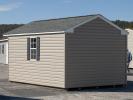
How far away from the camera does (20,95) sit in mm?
18766

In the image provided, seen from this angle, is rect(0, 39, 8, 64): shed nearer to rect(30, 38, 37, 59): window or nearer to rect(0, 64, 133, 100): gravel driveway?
rect(30, 38, 37, 59): window

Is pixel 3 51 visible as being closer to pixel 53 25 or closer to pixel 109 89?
pixel 53 25

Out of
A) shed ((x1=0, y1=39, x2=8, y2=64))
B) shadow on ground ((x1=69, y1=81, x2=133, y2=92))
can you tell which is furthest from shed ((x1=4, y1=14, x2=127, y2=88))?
shed ((x1=0, y1=39, x2=8, y2=64))

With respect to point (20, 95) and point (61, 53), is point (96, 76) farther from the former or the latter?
point (20, 95)

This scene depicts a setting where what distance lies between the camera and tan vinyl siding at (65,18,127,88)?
20625mm

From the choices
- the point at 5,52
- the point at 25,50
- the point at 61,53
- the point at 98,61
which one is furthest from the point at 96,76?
the point at 5,52

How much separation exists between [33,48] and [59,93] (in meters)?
4.02

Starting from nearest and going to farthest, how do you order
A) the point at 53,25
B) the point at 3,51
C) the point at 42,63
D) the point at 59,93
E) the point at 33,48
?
the point at 59,93, the point at 42,63, the point at 53,25, the point at 33,48, the point at 3,51

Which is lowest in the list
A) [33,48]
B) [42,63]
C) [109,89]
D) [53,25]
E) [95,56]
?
[109,89]

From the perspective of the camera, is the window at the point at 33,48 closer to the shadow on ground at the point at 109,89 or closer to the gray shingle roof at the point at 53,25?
the gray shingle roof at the point at 53,25

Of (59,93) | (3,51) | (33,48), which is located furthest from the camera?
(3,51)

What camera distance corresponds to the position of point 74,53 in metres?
20.7

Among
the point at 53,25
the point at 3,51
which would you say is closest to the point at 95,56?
the point at 53,25

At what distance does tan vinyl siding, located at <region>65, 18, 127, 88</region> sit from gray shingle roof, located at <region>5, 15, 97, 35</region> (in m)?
A: 0.51
